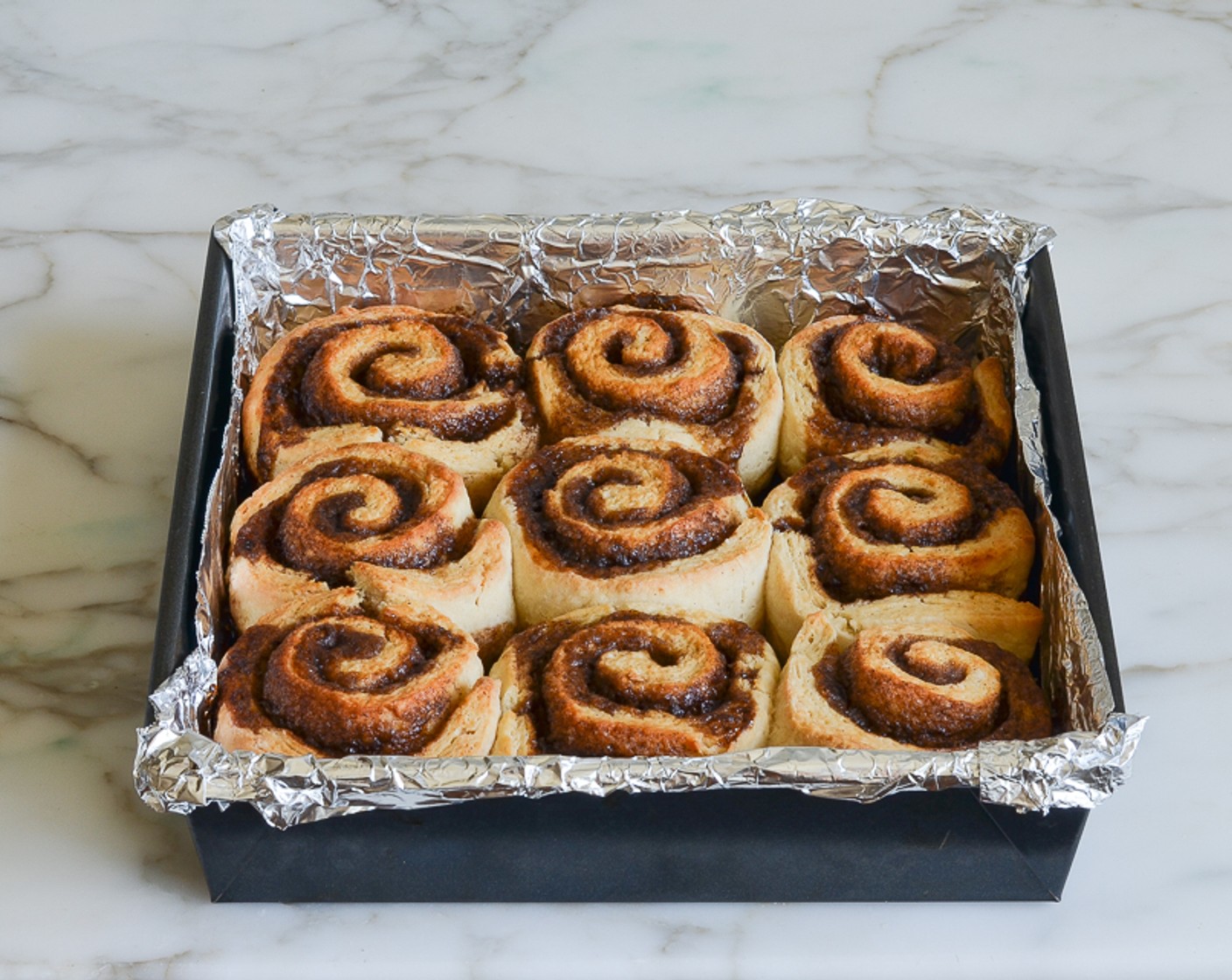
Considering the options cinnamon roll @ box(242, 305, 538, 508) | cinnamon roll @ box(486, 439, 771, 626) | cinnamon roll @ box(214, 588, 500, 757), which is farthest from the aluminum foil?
cinnamon roll @ box(486, 439, 771, 626)

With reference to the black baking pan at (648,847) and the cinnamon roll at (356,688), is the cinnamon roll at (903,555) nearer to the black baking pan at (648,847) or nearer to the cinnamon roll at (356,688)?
the black baking pan at (648,847)

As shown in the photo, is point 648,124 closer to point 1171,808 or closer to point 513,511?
point 513,511

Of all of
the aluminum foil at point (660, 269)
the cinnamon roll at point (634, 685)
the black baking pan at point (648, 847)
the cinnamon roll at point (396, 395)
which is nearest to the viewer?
the black baking pan at point (648, 847)

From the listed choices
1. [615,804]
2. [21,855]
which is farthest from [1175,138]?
[21,855]

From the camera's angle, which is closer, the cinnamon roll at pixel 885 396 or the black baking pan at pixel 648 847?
the black baking pan at pixel 648 847

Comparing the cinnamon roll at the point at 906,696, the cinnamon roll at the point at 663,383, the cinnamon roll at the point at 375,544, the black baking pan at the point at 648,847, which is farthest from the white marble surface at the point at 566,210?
the cinnamon roll at the point at 663,383

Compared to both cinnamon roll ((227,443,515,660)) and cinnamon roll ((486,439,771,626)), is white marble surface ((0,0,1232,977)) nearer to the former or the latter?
cinnamon roll ((227,443,515,660))

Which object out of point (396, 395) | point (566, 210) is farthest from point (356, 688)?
point (566, 210)
